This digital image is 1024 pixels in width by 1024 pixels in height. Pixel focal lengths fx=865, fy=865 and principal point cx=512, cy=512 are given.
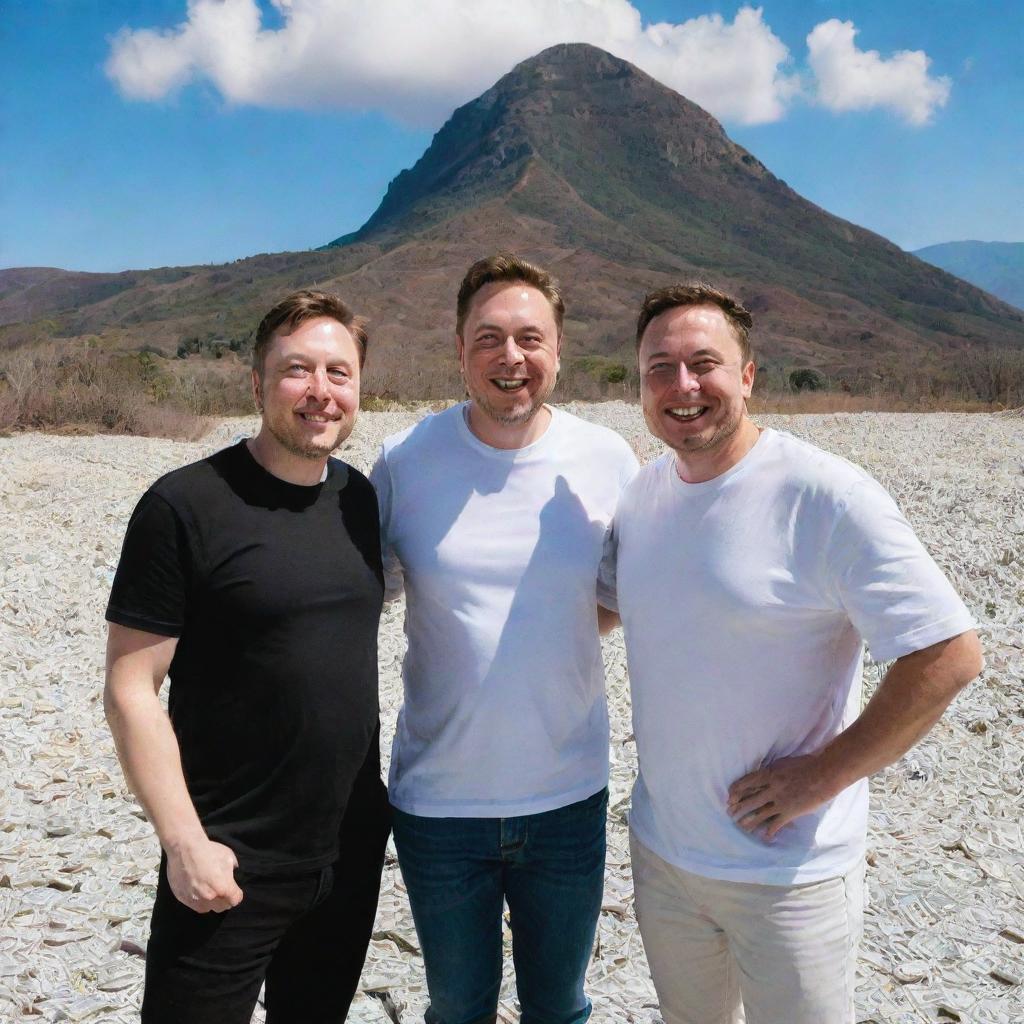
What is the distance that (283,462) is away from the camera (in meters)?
2.02

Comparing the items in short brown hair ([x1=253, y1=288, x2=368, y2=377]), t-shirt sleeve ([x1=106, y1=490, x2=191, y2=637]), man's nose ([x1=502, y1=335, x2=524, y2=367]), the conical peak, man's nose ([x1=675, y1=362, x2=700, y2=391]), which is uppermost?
the conical peak

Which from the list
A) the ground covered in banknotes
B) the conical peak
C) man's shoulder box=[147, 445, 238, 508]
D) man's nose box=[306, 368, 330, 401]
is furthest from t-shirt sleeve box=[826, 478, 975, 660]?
the conical peak

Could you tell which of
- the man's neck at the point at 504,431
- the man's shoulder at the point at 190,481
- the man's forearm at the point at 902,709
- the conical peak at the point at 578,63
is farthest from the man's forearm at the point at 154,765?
the conical peak at the point at 578,63

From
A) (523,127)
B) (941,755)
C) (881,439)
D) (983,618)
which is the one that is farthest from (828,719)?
(523,127)

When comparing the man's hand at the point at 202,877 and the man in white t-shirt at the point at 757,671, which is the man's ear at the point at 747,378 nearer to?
the man in white t-shirt at the point at 757,671

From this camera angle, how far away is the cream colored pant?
6.23 feet

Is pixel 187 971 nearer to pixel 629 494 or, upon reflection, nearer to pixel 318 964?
pixel 318 964

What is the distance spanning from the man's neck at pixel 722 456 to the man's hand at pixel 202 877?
4.38ft

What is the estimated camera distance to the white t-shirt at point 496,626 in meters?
2.14

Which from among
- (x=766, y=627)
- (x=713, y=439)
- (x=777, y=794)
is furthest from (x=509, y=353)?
(x=777, y=794)

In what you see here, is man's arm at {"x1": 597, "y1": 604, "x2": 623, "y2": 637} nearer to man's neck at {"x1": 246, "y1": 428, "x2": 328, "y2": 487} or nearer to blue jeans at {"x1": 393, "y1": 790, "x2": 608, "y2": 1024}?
blue jeans at {"x1": 393, "y1": 790, "x2": 608, "y2": 1024}

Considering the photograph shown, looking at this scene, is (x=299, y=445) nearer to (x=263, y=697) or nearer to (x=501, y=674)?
(x=263, y=697)

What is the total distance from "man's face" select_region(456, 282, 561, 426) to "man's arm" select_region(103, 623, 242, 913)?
97cm

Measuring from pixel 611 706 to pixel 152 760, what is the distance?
14.4 ft
